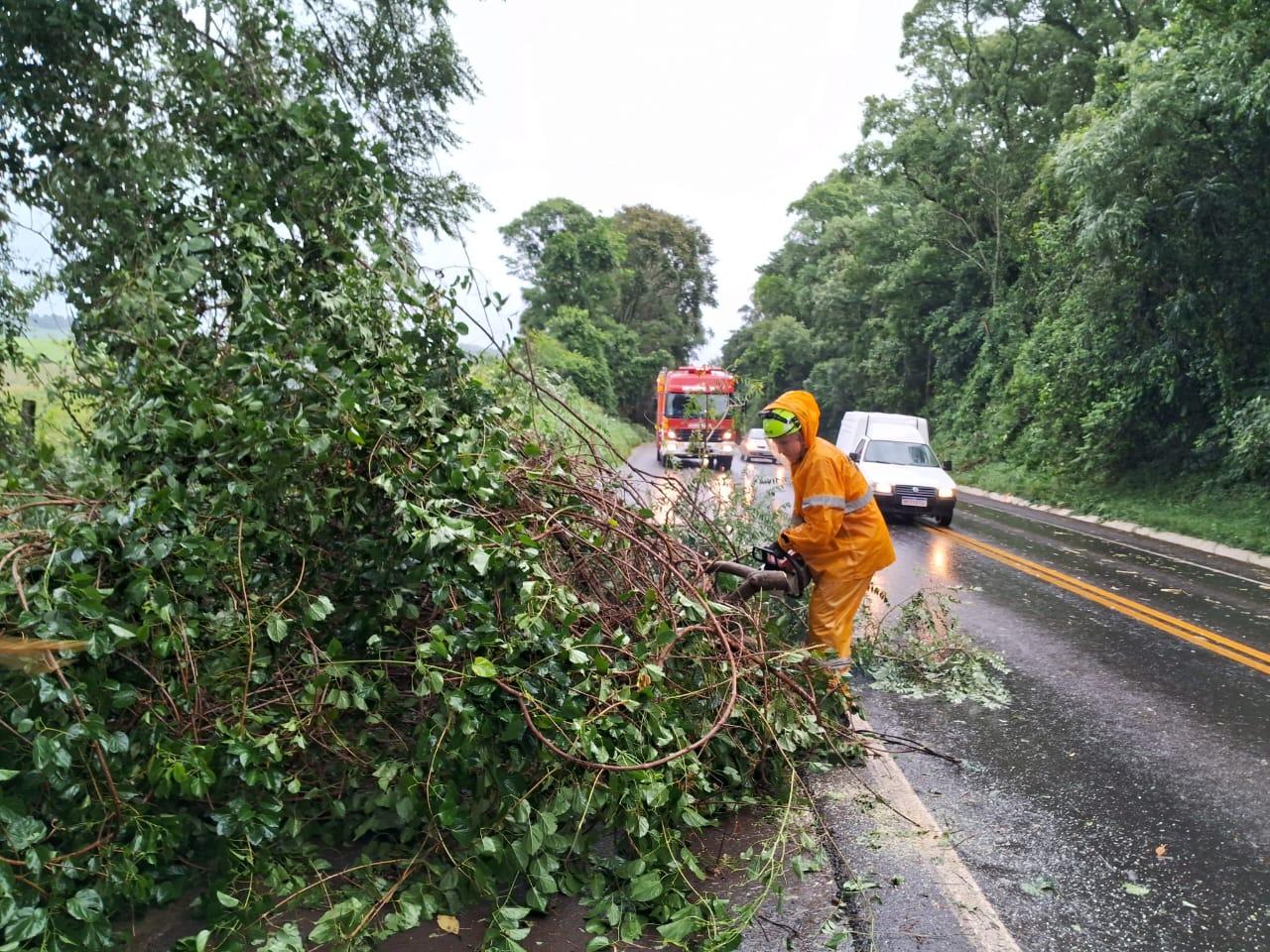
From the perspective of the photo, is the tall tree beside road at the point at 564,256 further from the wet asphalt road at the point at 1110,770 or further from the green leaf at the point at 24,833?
the green leaf at the point at 24,833

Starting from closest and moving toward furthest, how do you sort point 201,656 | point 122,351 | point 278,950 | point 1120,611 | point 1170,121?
point 278,950
point 201,656
point 122,351
point 1120,611
point 1170,121

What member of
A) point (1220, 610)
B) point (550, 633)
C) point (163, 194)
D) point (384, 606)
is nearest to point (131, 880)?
point (384, 606)

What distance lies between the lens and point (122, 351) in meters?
4.18

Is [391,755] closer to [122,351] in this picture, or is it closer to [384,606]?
[384,606]

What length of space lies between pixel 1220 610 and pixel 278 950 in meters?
9.03

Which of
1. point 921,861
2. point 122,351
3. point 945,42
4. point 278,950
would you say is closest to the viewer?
point 278,950

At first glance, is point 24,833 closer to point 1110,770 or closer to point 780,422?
point 780,422

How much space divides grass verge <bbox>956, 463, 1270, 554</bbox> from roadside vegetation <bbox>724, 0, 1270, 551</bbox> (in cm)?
6

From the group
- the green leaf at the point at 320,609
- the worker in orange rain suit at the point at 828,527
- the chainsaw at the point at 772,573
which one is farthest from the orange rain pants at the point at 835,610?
the green leaf at the point at 320,609

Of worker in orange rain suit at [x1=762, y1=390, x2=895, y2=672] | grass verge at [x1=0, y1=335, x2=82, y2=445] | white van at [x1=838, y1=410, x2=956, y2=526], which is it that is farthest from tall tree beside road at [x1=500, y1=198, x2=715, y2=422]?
worker in orange rain suit at [x1=762, y1=390, x2=895, y2=672]

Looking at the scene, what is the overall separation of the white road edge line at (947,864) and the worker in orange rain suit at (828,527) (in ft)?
2.28

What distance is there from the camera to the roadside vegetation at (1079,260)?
1484cm

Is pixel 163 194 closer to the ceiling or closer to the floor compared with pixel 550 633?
closer to the ceiling

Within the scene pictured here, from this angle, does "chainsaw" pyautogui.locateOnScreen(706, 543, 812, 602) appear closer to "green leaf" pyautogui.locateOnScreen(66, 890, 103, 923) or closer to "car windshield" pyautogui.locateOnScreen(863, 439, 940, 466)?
"green leaf" pyautogui.locateOnScreen(66, 890, 103, 923)
